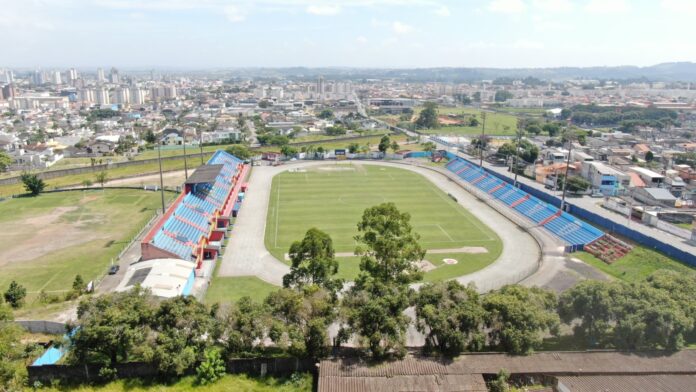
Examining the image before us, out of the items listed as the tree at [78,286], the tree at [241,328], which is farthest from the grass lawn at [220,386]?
the tree at [78,286]

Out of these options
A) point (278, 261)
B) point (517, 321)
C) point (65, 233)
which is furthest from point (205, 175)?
point (517, 321)

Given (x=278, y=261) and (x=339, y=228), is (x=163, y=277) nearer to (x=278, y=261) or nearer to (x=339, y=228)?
(x=278, y=261)

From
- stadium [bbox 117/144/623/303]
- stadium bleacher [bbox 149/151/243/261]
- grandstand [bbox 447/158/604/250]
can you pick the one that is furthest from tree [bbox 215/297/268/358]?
grandstand [bbox 447/158/604/250]

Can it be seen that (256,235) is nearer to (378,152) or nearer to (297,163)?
(297,163)

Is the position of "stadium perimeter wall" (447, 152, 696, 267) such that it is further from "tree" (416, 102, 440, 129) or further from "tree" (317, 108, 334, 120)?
"tree" (317, 108, 334, 120)

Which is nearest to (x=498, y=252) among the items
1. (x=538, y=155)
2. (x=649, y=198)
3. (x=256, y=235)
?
(x=256, y=235)

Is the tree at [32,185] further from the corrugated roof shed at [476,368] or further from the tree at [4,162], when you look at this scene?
the corrugated roof shed at [476,368]
